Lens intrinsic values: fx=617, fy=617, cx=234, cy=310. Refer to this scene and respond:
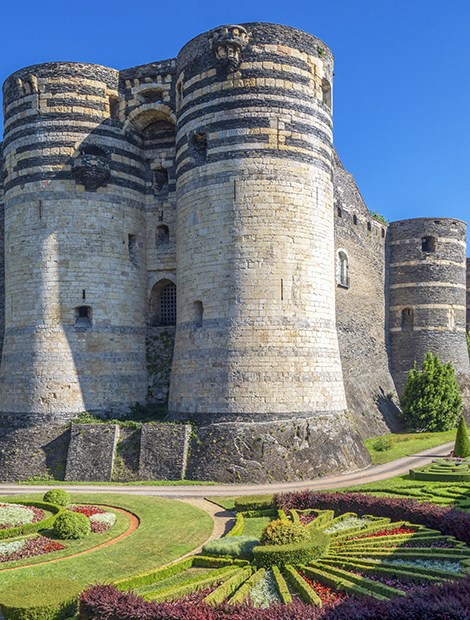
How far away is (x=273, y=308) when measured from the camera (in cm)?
2681

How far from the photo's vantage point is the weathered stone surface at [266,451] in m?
25.0

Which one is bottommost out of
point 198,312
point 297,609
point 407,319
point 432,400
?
point 297,609

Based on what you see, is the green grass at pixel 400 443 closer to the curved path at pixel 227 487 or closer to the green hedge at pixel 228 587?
the curved path at pixel 227 487

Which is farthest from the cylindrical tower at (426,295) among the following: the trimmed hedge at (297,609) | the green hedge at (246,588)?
the trimmed hedge at (297,609)

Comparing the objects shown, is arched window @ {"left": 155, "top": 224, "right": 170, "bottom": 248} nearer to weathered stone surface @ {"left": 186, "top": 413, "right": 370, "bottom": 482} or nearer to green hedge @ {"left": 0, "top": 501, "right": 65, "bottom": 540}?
weathered stone surface @ {"left": 186, "top": 413, "right": 370, "bottom": 482}

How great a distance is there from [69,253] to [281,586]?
21740mm

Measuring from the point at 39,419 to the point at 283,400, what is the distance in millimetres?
11778

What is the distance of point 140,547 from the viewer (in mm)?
16328

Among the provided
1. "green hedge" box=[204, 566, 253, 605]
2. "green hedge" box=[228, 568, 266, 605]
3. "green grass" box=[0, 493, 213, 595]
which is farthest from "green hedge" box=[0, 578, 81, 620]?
"green hedge" box=[228, 568, 266, 605]

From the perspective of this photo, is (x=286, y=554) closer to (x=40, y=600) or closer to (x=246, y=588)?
(x=246, y=588)

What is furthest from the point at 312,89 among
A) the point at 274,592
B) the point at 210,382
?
the point at 274,592

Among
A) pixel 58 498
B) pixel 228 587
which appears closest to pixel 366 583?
pixel 228 587

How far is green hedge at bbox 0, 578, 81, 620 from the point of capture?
36.6 feet

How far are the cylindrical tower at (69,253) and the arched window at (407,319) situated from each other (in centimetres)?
2412
